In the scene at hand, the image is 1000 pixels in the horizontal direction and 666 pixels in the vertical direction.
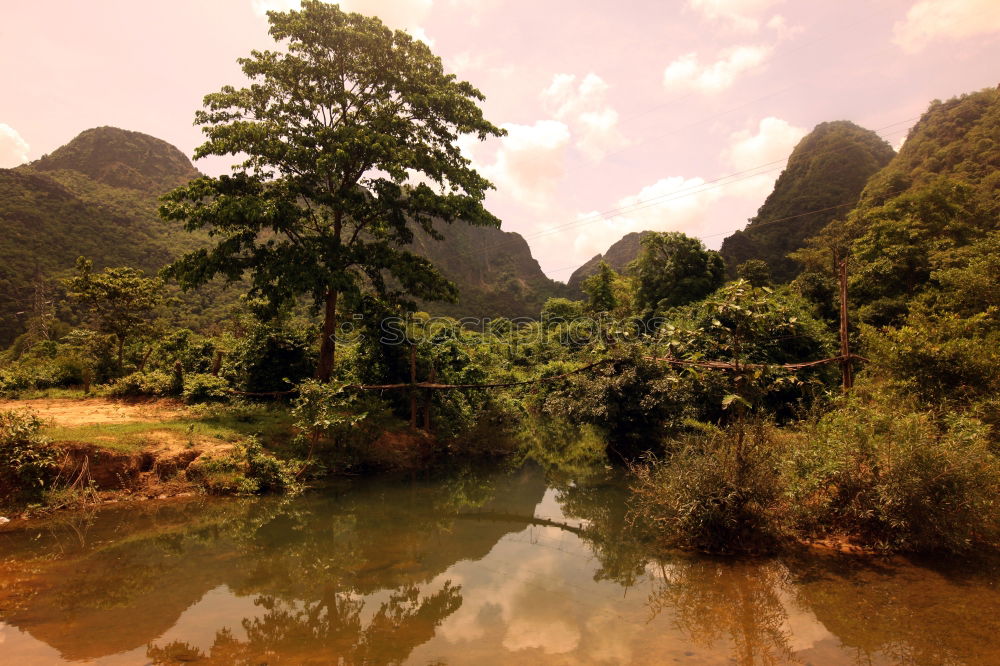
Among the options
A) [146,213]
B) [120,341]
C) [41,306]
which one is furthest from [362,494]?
[146,213]

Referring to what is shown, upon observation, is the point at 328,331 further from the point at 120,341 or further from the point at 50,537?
the point at 120,341

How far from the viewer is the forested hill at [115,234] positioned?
41.6 m

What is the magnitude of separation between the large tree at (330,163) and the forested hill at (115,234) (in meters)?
25.4

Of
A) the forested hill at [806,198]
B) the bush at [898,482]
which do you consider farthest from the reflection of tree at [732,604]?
the forested hill at [806,198]

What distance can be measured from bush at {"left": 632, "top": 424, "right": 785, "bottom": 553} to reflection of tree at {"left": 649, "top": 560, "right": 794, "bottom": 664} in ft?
1.29

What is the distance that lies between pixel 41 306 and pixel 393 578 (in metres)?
47.1

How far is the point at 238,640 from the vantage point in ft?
17.2

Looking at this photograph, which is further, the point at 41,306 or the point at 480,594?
the point at 41,306

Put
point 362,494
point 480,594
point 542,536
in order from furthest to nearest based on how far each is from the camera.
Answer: point 362,494
point 542,536
point 480,594

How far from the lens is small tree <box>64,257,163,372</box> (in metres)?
18.9

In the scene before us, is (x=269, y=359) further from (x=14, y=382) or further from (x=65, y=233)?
(x=65, y=233)

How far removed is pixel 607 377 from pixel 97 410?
46.1 ft

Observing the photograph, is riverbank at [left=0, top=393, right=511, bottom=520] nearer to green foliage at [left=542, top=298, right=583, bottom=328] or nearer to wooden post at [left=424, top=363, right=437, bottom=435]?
wooden post at [left=424, top=363, right=437, bottom=435]

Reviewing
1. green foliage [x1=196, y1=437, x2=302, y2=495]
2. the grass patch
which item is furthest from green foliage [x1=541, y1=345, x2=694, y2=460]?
the grass patch
